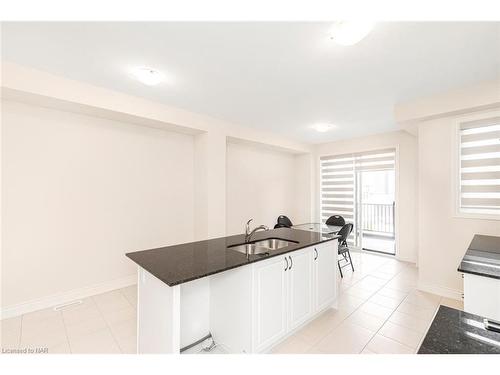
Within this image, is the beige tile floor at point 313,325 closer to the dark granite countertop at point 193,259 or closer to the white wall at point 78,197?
the white wall at point 78,197

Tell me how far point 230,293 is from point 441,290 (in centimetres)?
307

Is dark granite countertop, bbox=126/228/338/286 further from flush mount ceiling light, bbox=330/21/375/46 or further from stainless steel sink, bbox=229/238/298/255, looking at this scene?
flush mount ceiling light, bbox=330/21/375/46

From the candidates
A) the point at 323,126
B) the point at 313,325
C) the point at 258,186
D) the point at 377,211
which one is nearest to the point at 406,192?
the point at 377,211

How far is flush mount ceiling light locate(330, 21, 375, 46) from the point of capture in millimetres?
1570

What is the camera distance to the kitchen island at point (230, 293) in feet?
5.03

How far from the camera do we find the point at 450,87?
2.73 m

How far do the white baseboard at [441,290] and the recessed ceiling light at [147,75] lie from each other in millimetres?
4430

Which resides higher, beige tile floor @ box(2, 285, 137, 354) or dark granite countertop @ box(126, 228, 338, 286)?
dark granite countertop @ box(126, 228, 338, 286)

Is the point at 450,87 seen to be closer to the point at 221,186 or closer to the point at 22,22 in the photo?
the point at 221,186

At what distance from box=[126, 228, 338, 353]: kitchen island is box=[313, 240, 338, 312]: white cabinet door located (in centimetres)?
10

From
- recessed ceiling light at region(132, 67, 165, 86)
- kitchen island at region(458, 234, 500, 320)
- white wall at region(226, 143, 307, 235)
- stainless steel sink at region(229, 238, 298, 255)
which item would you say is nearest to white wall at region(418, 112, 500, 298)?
kitchen island at region(458, 234, 500, 320)

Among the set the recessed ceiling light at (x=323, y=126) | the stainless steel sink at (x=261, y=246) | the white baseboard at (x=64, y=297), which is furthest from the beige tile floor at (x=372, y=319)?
the recessed ceiling light at (x=323, y=126)

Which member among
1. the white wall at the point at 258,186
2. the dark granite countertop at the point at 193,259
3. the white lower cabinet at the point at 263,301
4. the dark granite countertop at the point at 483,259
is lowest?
the white lower cabinet at the point at 263,301

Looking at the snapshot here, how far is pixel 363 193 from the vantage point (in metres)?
5.40
